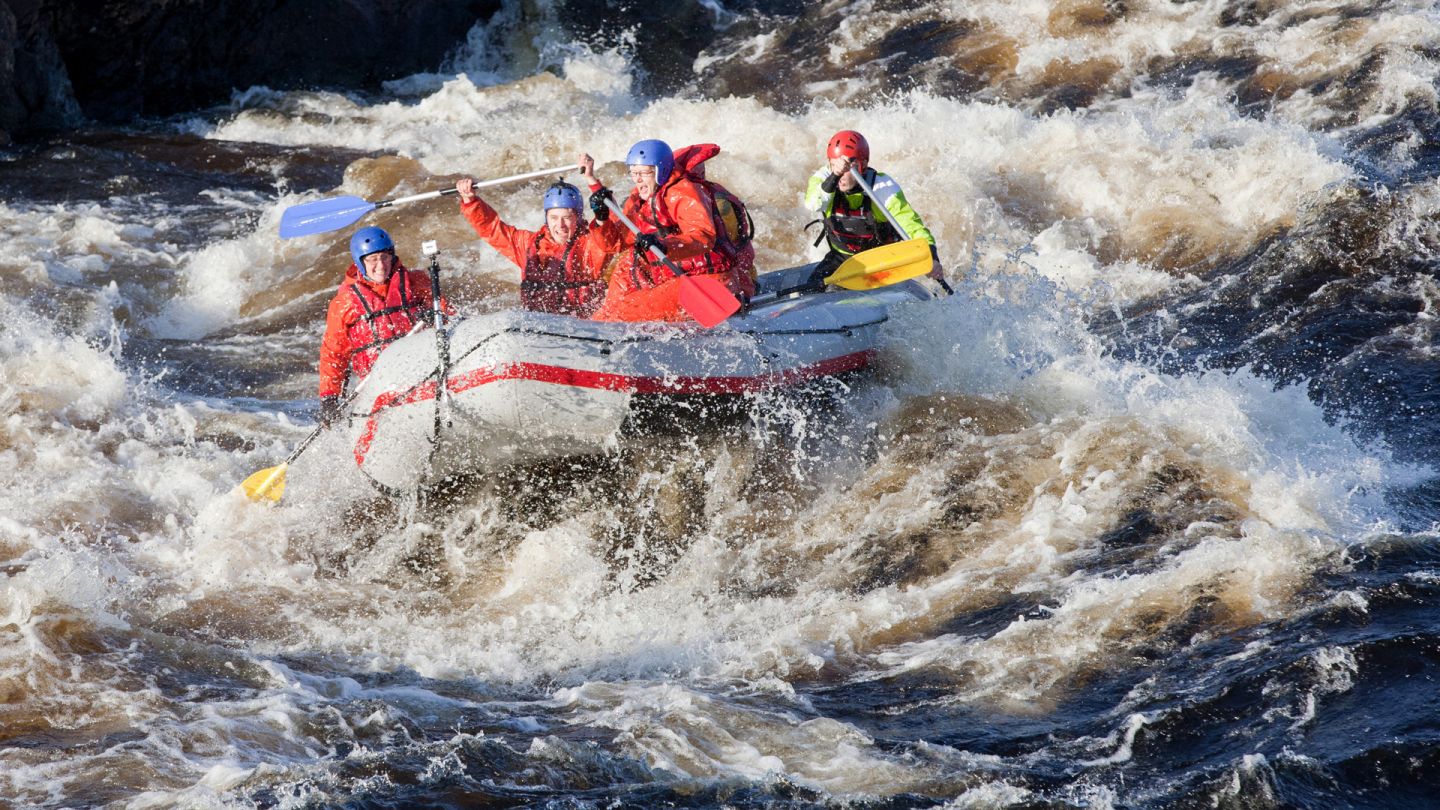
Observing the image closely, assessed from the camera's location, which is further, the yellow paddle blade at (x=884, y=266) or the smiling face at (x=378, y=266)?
the yellow paddle blade at (x=884, y=266)

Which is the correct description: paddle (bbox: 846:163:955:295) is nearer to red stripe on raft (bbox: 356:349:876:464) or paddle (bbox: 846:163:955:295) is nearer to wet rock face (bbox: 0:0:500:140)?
red stripe on raft (bbox: 356:349:876:464)

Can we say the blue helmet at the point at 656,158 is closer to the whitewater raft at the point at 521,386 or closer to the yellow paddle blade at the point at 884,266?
the whitewater raft at the point at 521,386

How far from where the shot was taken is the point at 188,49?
648 inches

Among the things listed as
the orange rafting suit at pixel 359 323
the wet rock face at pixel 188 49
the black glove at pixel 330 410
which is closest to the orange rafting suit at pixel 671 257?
the orange rafting suit at pixel 359 323

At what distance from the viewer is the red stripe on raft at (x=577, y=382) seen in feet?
20.5

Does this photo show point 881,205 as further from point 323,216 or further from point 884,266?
point 323,216

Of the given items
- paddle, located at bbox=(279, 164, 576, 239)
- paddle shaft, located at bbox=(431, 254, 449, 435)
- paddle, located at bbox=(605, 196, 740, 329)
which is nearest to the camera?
paddle shaft, located at bbox=(431, 254, 449, 435)

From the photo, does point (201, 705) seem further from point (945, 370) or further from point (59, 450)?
point (945, 370)

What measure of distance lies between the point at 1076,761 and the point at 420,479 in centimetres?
346

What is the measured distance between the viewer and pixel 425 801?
4.55m

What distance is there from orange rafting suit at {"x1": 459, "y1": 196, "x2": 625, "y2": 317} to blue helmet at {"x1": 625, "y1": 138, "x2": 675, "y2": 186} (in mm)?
478

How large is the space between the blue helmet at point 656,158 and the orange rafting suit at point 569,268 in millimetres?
478

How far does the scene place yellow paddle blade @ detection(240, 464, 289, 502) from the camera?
726 centimetres

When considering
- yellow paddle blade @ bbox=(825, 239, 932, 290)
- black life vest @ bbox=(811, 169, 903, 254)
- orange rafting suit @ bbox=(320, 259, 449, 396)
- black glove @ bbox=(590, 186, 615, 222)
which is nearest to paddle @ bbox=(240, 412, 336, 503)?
orange rafting suit @ bbox=(320, 259, 449, 396)
